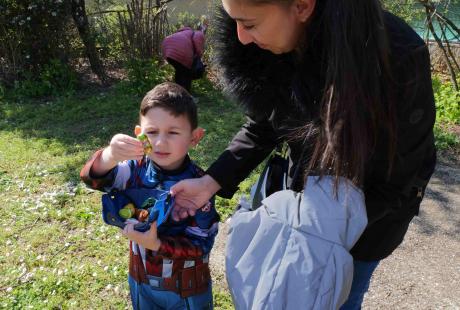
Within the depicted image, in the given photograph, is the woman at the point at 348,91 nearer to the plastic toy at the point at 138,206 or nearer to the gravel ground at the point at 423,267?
the plastic toy at the point at 138,206

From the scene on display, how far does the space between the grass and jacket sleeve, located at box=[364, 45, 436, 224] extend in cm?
164

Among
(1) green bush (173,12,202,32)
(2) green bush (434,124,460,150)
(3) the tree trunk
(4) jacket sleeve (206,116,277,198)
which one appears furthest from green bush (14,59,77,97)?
(4) jacket sleeve (206,116,277,198)

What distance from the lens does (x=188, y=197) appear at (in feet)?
Answer: 5.57

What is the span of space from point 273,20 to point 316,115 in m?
0.27

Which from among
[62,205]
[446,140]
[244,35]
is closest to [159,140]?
[244,35]

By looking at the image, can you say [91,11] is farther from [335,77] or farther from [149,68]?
[335,77]

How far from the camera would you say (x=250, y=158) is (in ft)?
6.03

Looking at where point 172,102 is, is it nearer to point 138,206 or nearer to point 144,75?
point 138,206

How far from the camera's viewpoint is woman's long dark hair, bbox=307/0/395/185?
1074mm

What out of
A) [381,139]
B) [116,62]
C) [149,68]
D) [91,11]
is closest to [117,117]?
[149,68]

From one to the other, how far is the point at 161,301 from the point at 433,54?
24.0 ft

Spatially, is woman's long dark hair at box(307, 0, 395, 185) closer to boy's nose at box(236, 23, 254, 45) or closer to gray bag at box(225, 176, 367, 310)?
gray bag at box(225, 176, 367, 310)

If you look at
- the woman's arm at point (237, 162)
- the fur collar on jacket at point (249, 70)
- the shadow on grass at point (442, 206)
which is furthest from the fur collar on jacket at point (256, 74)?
the shadow on grass at point (442, 206)

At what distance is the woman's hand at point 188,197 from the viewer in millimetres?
1681
